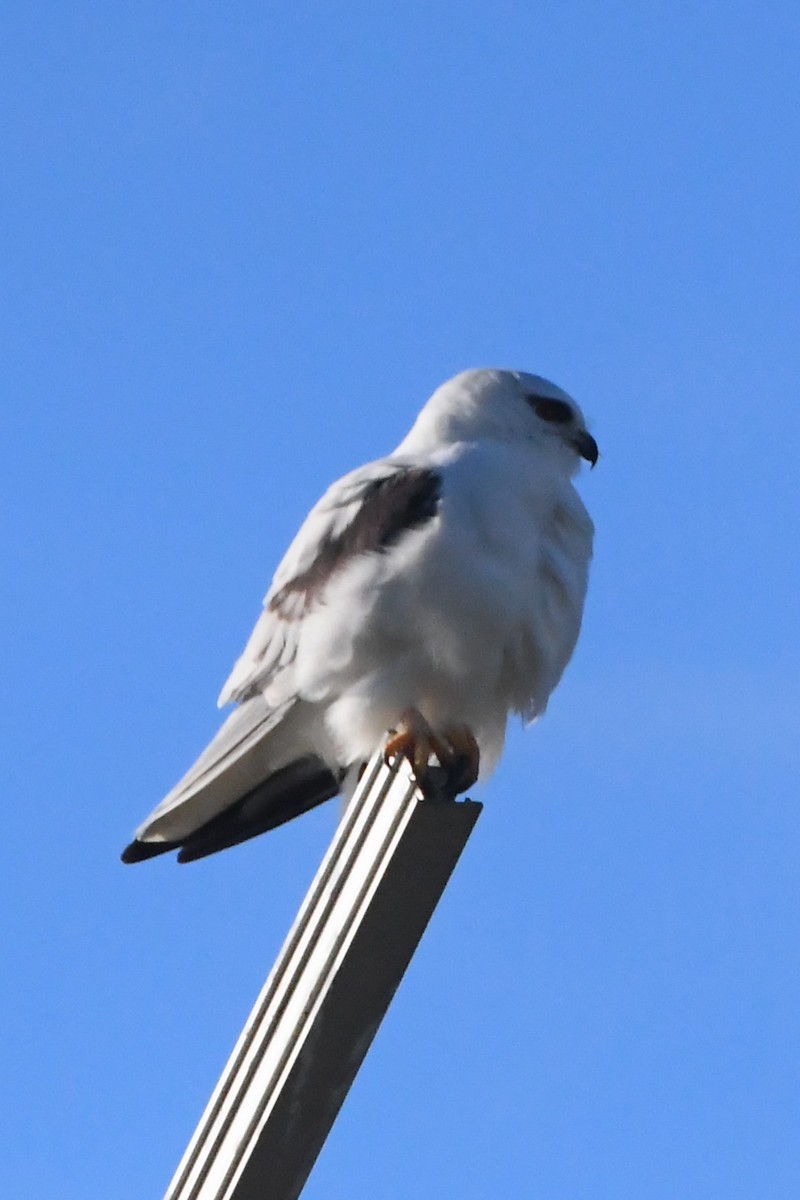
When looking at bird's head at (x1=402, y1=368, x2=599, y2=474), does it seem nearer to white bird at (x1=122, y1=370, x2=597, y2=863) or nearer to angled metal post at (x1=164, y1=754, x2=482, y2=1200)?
white bird at (x1=122, y1=370, x2=597, y2=863)

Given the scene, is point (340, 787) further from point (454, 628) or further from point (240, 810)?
point (454, 628)

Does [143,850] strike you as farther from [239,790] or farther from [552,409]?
[552,409]

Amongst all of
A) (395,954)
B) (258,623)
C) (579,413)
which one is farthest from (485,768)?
(395,954)

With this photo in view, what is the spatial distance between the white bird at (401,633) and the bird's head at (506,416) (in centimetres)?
2

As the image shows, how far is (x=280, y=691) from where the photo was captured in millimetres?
5582

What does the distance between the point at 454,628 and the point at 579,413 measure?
1448mm

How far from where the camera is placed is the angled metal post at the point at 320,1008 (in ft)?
9.55

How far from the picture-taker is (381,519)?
208 inches

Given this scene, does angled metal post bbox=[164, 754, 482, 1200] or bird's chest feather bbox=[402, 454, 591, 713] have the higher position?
bird's chest feather bbox=[402, 454, 591, 713]

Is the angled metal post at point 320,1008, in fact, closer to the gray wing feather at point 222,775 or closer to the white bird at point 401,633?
the white bird at point 401,633

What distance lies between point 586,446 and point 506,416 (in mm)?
302

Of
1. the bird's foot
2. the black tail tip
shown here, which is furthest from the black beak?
the black tail tip

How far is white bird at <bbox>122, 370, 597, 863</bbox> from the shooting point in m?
5.10

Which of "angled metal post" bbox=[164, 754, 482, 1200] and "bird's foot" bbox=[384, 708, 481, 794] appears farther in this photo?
"bird's foot" bbox=[384, 708, 481, 794]
